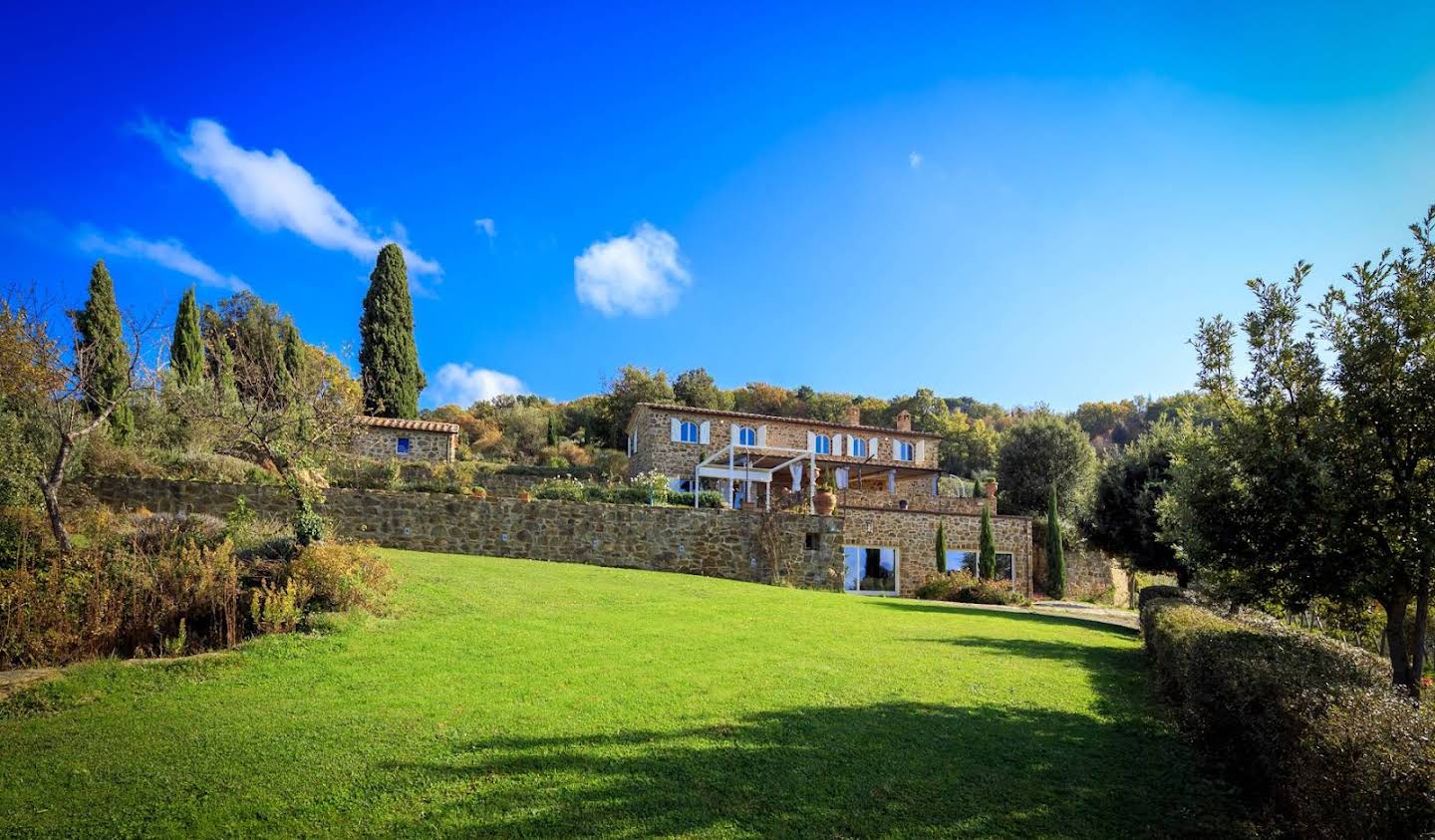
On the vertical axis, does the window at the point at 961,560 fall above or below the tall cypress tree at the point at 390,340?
below

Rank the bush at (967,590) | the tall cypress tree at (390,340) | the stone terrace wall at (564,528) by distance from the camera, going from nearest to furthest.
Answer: the stone terrace wall at (564,528) < the bush at (967,590) < the tall cypress tree at (390,340)

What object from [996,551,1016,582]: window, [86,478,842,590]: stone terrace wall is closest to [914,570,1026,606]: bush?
[996,551,1016,582]: window

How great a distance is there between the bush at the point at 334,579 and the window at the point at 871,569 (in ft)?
60.9

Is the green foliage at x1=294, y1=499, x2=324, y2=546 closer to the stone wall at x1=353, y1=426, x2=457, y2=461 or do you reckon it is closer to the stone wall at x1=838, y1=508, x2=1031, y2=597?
the stone wall at x1=838, y1=508, x2=1031, y2=597

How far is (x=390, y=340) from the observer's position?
126 ft

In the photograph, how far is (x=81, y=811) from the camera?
4.48m

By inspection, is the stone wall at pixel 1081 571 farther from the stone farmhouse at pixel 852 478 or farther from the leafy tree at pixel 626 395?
the leafy tree at pixel 626 395

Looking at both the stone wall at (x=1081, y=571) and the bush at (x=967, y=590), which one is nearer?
the bush at (x=967, y=590)

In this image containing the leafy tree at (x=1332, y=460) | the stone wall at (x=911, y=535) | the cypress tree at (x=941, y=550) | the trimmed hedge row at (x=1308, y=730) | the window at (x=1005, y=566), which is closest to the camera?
the trimmed hedge row at (x=1308, y=730)

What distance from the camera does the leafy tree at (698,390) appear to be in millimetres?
53156

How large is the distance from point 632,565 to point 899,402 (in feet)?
167

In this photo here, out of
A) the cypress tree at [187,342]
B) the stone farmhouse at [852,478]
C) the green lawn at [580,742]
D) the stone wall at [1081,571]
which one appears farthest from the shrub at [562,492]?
the stone wall at [1081,571]

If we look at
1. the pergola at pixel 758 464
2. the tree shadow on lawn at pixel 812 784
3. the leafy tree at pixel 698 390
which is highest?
the leafy tree at pixel 698 390

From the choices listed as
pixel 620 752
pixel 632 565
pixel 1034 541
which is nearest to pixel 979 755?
pixel 620 752
